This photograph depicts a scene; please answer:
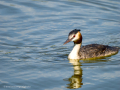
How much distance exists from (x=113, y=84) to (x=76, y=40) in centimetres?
348

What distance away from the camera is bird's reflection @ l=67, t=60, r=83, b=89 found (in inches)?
411

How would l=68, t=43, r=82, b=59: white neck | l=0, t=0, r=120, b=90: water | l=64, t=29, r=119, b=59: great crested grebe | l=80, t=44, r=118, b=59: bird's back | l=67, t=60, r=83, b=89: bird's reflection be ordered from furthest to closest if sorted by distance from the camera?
1. l=80, t=44, r=118, b=59: bird's back
2. l=68, t=43, r=82, b=59: white neck
3. l=64, t=29, r=119, b=59: great crested grebe
4. l=0, t=0, r=120, b=90: water
5. l=67, t=60, r=83, b=89: bird's reflection

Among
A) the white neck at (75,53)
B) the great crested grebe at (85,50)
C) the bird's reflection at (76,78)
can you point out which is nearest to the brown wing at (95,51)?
the great crested grebe at (85,50)

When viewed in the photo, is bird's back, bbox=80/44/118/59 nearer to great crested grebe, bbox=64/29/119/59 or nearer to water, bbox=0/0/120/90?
great crested grebe, bbox=64/29/119/59

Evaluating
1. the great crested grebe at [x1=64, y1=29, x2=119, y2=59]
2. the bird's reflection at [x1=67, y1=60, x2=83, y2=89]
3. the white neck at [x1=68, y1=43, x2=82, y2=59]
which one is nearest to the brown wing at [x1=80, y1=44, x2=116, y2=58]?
the great crested grebe at [x1=64, y1=29, x2=119, y2=59]

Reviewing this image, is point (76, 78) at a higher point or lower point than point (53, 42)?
lower

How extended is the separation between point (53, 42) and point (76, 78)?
4.38 m

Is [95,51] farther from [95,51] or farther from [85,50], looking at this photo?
[85,50]

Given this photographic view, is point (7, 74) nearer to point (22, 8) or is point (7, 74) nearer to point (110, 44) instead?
point (110, 44)

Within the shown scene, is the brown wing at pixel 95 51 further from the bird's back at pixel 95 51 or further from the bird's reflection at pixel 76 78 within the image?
the bird's reflection at pixel 76 78

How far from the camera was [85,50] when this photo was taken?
13.6 meters

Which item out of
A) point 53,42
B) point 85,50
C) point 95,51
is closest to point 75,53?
point 85,50

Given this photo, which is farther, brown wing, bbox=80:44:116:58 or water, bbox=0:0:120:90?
brown wing, bbox=80:44:116:58

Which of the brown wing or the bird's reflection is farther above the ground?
the brown wing
